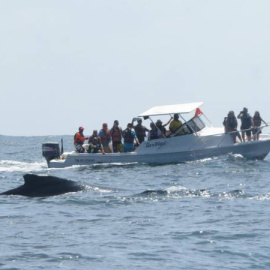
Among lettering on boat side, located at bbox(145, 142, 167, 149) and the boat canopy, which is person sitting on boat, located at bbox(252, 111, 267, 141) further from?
lettering on boat side, located at bbox(145, 142, 167, 149)

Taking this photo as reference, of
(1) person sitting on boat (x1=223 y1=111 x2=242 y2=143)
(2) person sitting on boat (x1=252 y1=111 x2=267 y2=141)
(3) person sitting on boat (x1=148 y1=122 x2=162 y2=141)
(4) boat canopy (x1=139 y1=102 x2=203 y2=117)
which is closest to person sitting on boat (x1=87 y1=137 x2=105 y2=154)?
(4) boat canopy (x1=139 y1=102 x2=203 y2=117)

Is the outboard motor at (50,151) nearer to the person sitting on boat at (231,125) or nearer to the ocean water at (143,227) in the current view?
the person sitting on boat at (231,125)

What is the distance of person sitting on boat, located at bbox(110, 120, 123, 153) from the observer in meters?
34.5

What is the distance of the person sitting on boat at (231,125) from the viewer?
34156mm

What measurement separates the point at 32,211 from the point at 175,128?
15166 mm

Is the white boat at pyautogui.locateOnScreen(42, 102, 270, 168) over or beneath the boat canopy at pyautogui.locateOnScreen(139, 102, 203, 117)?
beneath

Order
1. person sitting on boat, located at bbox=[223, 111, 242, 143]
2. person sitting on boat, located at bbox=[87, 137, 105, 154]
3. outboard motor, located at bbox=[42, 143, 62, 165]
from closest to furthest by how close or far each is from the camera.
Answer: person sitting on boat, located at bbox=[223, 111, 242, 143] < person sitting on boat, located at bbox=[87, 137, 105, 154] < outboard motor, located at bbox=[42, 143, 62, 165]

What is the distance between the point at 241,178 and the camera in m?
27.8

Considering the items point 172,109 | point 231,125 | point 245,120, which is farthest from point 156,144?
point 245,120

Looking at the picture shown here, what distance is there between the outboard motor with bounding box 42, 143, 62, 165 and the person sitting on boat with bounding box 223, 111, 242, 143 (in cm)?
771

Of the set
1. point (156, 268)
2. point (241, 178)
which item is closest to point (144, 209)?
point (156, 268)

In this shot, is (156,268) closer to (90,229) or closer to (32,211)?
(90,229)

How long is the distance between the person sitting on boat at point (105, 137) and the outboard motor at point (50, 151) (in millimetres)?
2722

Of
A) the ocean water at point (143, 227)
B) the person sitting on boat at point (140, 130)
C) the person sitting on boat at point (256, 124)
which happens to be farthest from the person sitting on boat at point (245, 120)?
the ocean water at point (143, 227)
